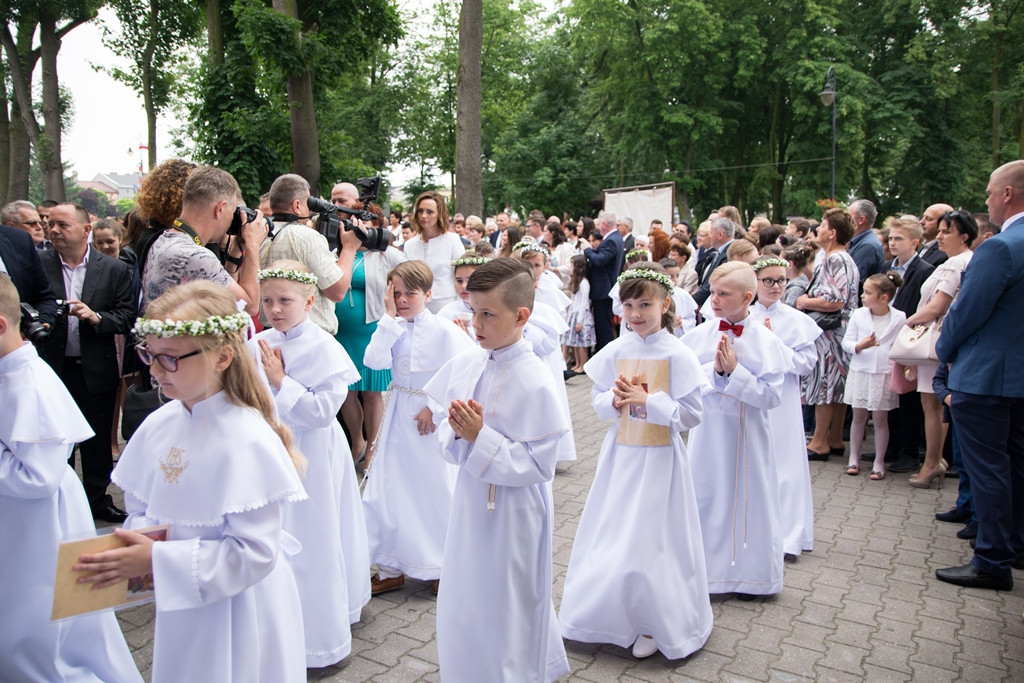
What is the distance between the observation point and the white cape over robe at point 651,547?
3951mm

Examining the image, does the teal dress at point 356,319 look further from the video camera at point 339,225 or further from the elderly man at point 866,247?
the elderly man at point 866,247

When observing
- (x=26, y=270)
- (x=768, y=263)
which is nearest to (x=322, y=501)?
(x=26, y=270)

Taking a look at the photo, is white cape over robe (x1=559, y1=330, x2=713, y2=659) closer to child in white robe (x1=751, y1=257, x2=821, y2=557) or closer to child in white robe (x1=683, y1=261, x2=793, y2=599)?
child in white robe (x1=683, y1=261, x2=793, y2=599)

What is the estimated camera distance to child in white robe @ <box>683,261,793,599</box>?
458cm

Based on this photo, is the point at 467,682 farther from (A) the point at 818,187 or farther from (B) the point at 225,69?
(A) the point at 818,187

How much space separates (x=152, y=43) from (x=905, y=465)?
25.9m

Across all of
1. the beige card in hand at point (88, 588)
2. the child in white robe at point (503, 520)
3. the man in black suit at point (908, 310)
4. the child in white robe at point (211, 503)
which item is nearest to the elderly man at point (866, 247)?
the man in black suit at point (908, 310)

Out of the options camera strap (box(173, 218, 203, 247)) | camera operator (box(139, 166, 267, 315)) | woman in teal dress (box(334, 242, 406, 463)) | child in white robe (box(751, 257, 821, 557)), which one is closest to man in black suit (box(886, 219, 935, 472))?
Result: child in white robe (box(751, 257, 821, 557))

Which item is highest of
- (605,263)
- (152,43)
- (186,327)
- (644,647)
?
(152,43)

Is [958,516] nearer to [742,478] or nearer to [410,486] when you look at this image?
[742,478]

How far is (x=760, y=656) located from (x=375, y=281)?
164 inches

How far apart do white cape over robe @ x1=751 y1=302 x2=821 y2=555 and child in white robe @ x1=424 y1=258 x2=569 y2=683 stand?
2.72 meters

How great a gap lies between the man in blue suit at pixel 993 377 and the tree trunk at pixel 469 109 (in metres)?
9.02

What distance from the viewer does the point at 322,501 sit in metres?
3.89
